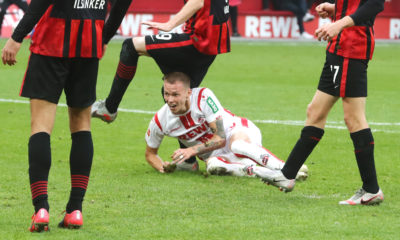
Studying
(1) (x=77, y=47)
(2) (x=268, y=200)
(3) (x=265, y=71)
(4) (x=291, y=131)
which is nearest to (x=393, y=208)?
(2) (x=268, y=200)

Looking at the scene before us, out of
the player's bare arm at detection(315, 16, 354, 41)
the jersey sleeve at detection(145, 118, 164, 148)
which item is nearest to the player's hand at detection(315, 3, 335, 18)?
the player's bare arm at detection(315, 16, 354, 41)

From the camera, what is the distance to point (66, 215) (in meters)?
5.34

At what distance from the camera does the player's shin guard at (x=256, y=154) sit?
7227mm

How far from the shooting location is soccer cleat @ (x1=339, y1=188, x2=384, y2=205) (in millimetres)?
6141

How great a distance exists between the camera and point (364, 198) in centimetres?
615

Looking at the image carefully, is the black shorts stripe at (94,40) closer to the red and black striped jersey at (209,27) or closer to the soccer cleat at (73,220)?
the soccer cleat at (73,220)

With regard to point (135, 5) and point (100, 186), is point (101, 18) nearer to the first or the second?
point (100, 186)

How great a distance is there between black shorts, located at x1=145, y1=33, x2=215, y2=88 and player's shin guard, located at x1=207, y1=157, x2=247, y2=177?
84cm

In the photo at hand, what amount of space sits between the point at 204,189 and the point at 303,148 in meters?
0.85

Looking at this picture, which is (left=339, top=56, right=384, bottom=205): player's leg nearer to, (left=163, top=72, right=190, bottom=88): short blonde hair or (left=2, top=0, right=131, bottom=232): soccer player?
(left=163, top=72, right=190, bottom=88): short blonde hair

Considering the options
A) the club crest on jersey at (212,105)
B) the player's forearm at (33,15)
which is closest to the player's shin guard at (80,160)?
the player's forearm at (33,15)

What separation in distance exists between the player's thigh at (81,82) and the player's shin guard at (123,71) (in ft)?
5.71

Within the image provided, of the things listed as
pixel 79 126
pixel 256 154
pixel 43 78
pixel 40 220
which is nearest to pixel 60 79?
pixel 43 78

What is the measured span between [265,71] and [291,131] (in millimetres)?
7770
